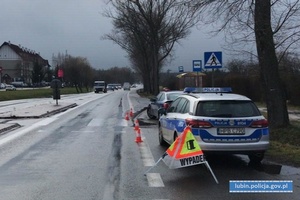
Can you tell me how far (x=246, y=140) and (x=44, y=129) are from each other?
986 centimetres

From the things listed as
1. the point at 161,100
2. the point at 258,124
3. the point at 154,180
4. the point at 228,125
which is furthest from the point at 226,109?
the point at 161,100

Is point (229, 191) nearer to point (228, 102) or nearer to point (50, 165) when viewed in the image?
point (228, 102)

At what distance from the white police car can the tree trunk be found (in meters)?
4.53

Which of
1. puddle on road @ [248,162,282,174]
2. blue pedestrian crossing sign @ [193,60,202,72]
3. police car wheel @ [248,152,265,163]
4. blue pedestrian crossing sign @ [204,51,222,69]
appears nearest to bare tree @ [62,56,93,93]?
blue pedestrian crossing sign @ [193,60,202,72]

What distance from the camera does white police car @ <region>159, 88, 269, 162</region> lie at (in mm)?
8570

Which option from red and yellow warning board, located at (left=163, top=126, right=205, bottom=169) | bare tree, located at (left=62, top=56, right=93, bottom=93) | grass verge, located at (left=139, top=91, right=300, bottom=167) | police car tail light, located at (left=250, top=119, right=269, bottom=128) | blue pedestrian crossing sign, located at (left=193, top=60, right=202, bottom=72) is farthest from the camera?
Answer: bare tree, located at (left=62, top=56, right=93, bottom=93)

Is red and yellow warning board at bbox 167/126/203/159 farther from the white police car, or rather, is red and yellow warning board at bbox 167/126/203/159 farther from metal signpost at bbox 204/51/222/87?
metal signpost at bbox 204/51/222/87

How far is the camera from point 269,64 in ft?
43.7

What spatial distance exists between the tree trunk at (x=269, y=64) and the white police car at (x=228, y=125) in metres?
4.53

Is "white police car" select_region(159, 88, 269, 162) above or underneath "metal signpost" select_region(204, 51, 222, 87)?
underneath

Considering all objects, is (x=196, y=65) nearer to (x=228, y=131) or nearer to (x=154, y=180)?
(x=228, y=131)

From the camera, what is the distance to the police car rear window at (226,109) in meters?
8.81

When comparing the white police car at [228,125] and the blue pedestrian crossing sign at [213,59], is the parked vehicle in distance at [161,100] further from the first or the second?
the white police car at [228,125]

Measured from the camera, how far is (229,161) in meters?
9.68
